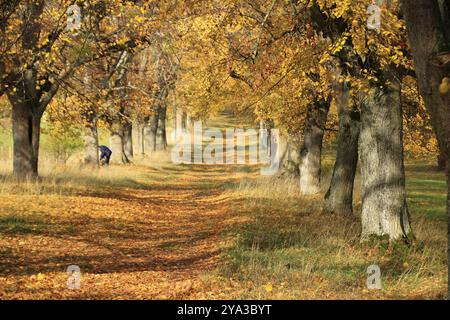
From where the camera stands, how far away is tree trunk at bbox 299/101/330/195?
22203mm

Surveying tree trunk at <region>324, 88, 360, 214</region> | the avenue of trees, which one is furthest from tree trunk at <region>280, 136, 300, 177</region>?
tree trunk at <region>324, 88, 360, 214</region>

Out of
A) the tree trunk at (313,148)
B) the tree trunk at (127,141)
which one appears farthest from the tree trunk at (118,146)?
the tree trunk at (313,148)

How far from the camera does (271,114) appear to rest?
→ 2314 cm

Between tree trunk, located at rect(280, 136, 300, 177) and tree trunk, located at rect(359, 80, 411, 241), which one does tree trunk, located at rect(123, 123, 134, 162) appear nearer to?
tree trunk, located at rect(280, 136, 300, 177)

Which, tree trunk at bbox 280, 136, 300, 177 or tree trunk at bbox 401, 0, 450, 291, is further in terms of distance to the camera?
tree trunk at bbox 280, 136, 300, 177

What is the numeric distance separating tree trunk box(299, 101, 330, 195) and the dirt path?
364 centimetres

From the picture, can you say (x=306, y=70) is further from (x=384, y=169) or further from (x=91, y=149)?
(x=91, y=149)

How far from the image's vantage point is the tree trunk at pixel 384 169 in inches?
483

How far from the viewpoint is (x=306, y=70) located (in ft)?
48.6

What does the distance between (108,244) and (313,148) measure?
12013 mm

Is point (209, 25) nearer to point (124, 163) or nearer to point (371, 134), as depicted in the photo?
point (371, 134)

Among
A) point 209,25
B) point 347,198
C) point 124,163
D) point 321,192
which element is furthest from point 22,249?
point 124,163

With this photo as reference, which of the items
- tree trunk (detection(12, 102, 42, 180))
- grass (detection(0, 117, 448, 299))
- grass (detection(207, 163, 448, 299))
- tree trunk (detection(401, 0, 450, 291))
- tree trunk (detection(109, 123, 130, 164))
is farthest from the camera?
tree trunk (detection(109, 123, 130, 164))

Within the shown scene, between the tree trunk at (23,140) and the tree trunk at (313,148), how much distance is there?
10004 millimetres
